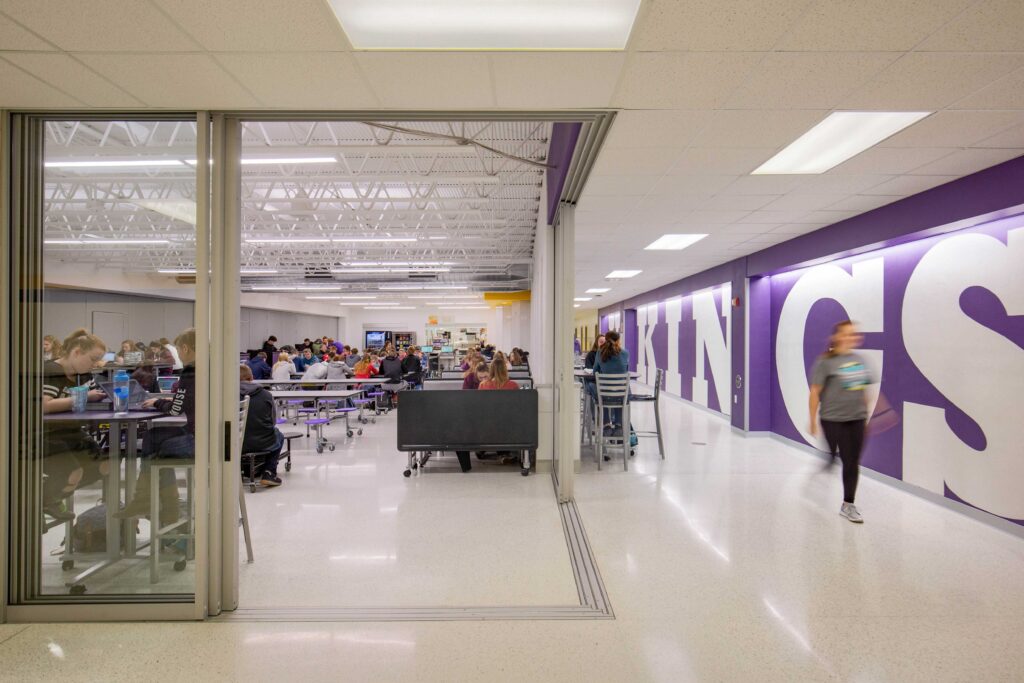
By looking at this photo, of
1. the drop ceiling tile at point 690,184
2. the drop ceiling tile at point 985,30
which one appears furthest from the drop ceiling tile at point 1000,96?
the drop ceiling tile at point 690,184

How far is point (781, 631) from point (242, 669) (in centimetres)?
260

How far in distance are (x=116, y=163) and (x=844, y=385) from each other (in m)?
5.48

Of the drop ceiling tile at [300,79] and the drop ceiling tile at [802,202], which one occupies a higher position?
the drop ceiling tile at [802,202]

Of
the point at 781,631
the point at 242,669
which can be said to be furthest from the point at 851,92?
the point at 242,669

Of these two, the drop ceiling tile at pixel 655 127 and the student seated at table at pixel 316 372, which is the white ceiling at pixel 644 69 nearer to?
the drop ceiling tile at pixel 655 127

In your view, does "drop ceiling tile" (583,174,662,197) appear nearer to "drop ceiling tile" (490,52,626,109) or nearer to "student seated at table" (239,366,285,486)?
"drop ceiling tile" (490,52,626,109)

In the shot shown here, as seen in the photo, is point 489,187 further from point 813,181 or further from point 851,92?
point 851,92

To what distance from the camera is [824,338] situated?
6.44m

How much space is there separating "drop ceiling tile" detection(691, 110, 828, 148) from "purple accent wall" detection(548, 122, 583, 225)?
0.83m

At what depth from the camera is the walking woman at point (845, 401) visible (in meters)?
4.11

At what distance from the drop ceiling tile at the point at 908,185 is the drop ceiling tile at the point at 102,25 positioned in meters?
5.00

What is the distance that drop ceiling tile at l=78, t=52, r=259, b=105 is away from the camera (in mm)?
2318

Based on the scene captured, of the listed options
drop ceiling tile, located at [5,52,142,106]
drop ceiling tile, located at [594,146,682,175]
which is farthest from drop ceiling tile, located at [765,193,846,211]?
drop ceiling tile, located at [5,52,142,106]

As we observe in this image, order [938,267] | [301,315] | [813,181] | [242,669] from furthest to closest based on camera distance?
[301,315]
[938,267]
[813,181]
[242,669]
